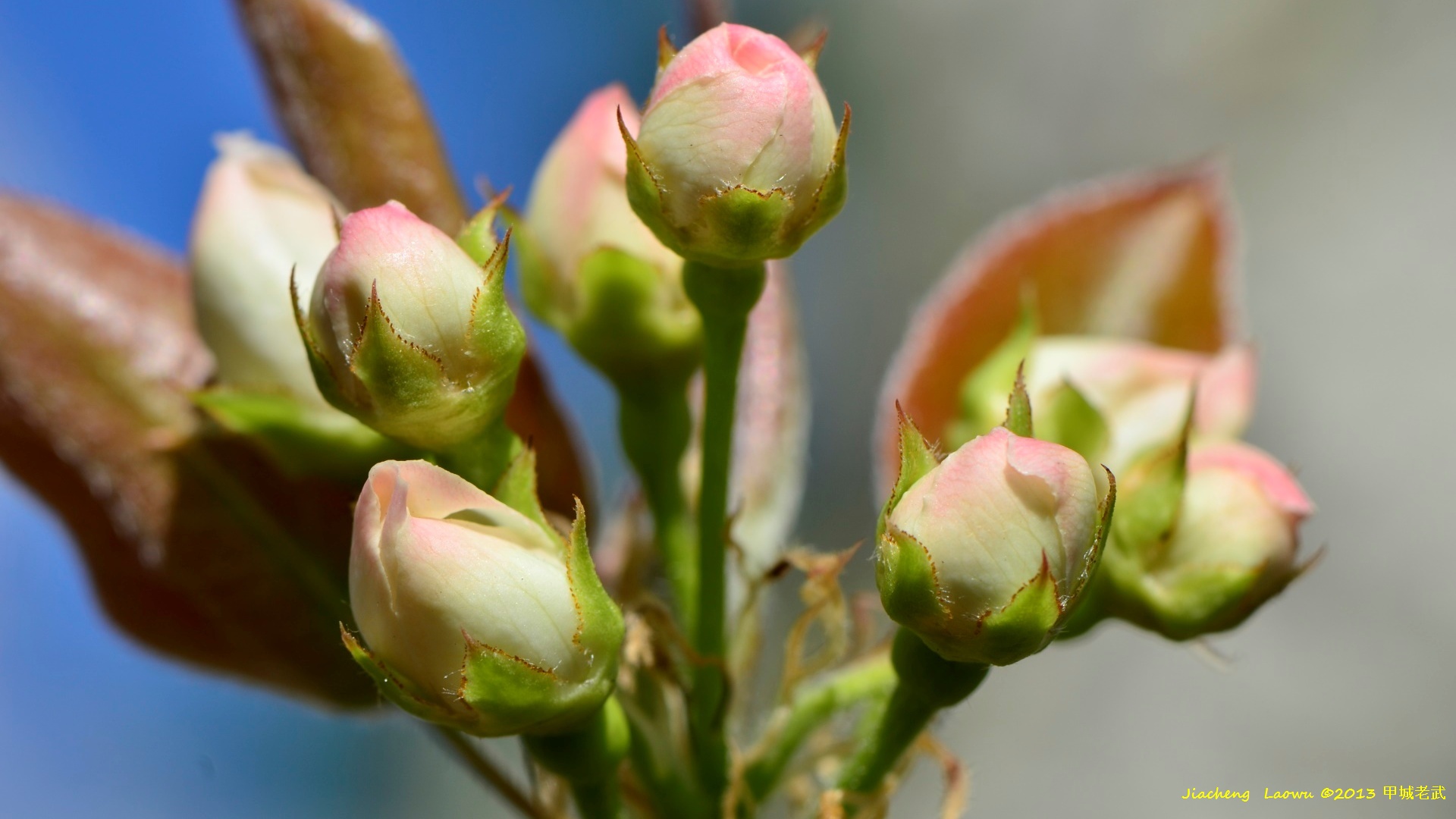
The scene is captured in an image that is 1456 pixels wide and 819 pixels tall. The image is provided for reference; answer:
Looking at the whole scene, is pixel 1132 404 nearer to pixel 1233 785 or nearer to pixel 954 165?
pixel 1233 785


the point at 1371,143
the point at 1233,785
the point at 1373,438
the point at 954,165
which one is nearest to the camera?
the point at 1233,785

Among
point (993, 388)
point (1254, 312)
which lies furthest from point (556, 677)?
point (1254, 312)

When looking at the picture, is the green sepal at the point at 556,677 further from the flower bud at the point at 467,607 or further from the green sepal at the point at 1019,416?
the green sepal at the point at 1019,416

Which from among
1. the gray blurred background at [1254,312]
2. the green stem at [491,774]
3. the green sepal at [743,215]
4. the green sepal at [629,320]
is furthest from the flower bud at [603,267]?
the gray blurred background at [1254,312]

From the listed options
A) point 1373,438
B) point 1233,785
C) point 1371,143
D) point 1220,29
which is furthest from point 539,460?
point 1220,29

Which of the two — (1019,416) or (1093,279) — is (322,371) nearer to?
(1019,416)

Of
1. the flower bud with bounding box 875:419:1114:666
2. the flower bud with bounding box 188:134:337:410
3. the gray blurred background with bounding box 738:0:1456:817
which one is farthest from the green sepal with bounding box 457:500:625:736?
the gray blurred background with bounding box 738:0:1456:817

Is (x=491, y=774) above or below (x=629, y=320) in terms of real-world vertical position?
below
